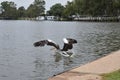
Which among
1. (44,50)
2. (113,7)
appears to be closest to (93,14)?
(113,7)

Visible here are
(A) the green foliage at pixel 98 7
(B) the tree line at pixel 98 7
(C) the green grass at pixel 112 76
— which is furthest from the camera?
(B) the tree line at pixel 98 7

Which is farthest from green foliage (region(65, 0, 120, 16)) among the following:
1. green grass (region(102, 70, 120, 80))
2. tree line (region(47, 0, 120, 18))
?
green grass (region(102, 70, 120, 80))

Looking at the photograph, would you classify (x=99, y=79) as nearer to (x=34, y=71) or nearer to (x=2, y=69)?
(x=34, y=71)

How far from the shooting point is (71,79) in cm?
1428

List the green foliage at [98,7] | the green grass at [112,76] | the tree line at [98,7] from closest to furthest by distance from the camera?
the green grass at [112,76] → the green foliage at [98,7] → the tree line at [98,7]

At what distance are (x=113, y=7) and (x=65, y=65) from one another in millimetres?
129602

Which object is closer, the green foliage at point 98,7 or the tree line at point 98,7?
the green foliage at point 98,7

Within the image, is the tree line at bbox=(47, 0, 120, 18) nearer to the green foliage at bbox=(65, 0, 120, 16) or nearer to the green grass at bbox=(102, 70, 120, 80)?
the green foliage at bbox=(65, 0, 120, 16)

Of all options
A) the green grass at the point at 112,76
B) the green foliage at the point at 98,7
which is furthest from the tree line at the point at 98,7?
the green grass at the point at 112,76

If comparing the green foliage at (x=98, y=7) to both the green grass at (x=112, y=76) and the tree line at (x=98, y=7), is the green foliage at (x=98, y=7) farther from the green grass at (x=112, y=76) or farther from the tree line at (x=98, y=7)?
the green grass at (x=112, y=76)

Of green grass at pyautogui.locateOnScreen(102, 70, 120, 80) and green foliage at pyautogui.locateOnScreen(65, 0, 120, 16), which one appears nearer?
green grass at pyautogui.locateOnScreen(102, 70, 120, 80)

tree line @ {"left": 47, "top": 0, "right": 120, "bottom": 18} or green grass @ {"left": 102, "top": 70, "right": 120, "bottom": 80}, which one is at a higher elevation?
green grass @ {"left": 102, "top": 70, "right": 120, "bottom": 80}

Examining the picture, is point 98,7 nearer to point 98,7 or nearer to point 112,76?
point 98,7

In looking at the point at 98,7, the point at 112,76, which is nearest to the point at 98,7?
the point at 98,7
